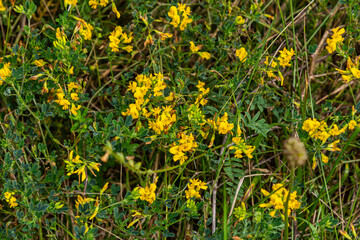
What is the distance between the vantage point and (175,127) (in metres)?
2.34

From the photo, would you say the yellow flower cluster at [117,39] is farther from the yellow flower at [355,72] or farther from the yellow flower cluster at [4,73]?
the yellow flower at [355,72]

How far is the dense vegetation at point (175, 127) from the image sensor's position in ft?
7.43

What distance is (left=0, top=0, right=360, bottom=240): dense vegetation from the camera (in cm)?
227

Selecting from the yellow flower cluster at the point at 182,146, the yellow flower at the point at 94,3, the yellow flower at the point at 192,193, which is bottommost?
the yellow flower at the point at 192,193

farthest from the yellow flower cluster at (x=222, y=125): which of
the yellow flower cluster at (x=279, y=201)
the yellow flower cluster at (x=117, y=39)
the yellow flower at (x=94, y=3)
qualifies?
the yellow flower at (x=94, y=3)

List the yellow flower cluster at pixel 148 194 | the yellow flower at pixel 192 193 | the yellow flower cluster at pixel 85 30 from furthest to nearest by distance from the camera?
the yellow flower cluster at pixel 85 30 → the yellow flower at pixel 192 193 → the yellow flower cluster at pixel 148 194

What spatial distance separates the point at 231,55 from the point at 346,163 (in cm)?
115

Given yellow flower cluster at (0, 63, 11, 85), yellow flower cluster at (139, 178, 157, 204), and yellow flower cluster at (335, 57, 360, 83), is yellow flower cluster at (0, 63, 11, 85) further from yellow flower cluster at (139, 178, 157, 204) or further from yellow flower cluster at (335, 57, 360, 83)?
yellow flower cluster at (335, 57, 360, 83)

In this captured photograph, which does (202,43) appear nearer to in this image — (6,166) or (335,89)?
(335,89)

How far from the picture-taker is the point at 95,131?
7.47 feet

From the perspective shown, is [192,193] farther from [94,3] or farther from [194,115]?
[94,3]

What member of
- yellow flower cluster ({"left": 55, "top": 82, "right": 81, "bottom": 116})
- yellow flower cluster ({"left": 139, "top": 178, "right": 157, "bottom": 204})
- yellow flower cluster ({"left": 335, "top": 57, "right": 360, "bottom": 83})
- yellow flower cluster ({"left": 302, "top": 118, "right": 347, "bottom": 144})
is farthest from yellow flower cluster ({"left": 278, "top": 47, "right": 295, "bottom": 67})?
yellow flower cluster ({"left": 55, "top": 82, "right": 81, "bottom": 116})

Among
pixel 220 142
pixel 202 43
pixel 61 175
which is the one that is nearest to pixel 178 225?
pixel 220 142

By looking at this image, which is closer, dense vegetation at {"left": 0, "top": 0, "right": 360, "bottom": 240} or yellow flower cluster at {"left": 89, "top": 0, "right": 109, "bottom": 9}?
dense vegetation at {"left": 0, "top": 0, "right": 360, "bottom": 240}
